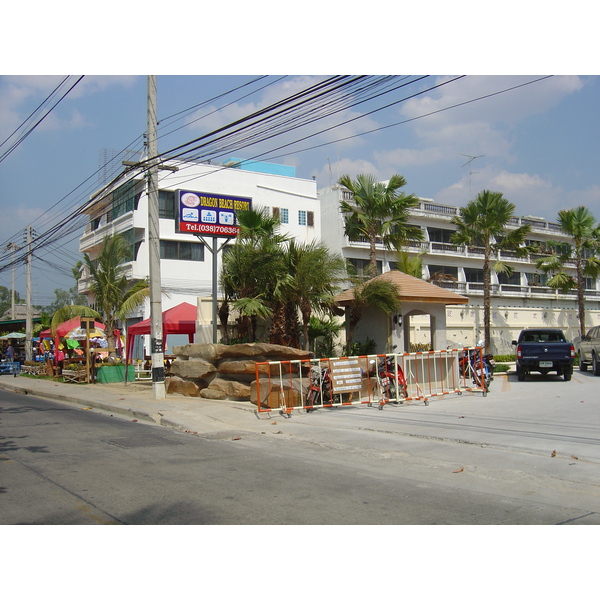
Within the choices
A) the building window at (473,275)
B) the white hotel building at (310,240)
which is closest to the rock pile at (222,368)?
the white hotel building at (310,240)

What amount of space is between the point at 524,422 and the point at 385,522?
23.1 feet

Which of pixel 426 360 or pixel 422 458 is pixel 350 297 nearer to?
pixel 426 360

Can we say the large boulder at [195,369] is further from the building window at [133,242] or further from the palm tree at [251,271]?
the building window at [133,242]

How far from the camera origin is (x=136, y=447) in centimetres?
991

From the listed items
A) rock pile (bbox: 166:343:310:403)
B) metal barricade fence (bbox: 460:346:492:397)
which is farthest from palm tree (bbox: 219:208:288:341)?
metal barricade fence (bbox: 460:346:492:397)

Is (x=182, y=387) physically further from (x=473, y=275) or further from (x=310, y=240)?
(x=473, y=275)

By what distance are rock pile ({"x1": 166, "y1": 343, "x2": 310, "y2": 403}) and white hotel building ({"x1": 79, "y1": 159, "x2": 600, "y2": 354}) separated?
1184cm

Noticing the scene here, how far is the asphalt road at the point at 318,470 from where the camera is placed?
19.6 feet

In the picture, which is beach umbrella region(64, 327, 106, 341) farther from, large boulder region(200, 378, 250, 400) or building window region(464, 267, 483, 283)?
building window region(464, 267, 483, 283)

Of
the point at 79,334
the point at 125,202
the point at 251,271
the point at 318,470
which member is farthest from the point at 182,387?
the point at 125,202

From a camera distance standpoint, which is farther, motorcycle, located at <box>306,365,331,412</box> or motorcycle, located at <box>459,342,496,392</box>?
motorcycle, located at <box>459,342,496,392</box>

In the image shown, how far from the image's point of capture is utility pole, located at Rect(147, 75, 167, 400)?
1697 cm

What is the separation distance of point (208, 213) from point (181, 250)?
17522 mm

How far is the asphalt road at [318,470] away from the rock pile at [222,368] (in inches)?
99.7
